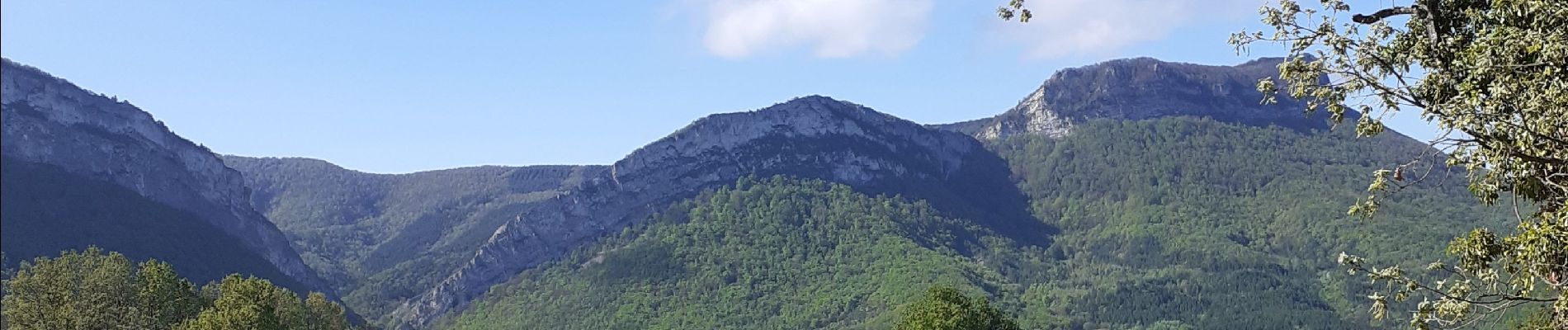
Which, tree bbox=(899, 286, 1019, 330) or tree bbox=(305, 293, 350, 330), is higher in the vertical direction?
tree bbox=(305, 293, 350, 330)

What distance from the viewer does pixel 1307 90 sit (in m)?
14.6

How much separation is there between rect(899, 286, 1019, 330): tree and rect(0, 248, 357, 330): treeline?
30187mm

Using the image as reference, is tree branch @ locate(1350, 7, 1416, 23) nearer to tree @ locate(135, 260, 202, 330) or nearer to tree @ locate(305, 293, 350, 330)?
tree @ locate(135, 260, 202, 330)

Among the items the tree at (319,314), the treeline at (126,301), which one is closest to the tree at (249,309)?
the treeline at (126,301)

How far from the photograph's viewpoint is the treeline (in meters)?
41.8

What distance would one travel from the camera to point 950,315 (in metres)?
55.6

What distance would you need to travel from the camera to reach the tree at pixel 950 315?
54.8m

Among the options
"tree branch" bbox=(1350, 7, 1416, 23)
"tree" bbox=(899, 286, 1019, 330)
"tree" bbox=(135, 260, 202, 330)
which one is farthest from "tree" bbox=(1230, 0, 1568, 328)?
"tree" bbox=(135, 260, 202, 330)

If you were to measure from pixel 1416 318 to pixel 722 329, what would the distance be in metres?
184

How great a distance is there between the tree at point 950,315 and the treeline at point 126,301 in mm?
30187

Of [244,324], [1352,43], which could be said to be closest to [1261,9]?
[1352,43]

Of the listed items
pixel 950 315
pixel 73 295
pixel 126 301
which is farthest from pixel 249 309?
pixel 950 315

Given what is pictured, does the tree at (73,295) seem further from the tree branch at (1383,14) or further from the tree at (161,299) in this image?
the tree branch at (1383,14)

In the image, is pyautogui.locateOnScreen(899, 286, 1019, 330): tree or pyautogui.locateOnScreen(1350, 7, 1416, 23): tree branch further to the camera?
pyautogui.locateOnScreen(899, 286, 1019, 330): tree
